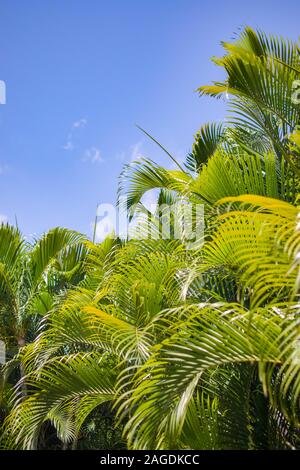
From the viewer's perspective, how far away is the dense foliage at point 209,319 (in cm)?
273

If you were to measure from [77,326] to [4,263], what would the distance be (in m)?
2.37

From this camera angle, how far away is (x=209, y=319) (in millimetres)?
3004

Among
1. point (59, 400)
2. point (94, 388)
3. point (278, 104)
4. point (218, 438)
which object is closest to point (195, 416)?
point (218, 438)

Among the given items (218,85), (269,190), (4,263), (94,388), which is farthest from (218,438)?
(4,263)

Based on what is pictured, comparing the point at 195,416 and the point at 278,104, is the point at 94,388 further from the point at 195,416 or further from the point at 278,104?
the point at 278,104

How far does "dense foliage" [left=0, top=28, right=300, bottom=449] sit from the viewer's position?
2.73 m

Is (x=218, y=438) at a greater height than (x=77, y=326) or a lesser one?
lesser
